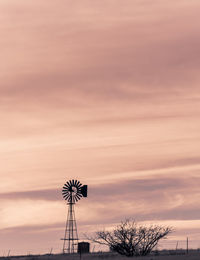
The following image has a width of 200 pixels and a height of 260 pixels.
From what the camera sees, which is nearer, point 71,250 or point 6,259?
point 6,259

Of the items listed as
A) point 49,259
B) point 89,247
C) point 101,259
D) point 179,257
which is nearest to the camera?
point 179,257

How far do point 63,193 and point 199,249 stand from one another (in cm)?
2509

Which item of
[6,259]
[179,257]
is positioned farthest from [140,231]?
[6,259]

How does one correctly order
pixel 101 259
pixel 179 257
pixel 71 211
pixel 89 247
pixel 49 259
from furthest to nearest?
pixel 89 247, pixel 71 211, pixel 49 259, pixel 101 259, pixel 179 257

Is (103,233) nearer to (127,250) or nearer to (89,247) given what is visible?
(127,250)

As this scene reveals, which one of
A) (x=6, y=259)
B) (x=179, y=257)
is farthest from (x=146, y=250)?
(x=6, y=259)

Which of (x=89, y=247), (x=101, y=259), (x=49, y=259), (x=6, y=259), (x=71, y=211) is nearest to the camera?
(x=101, y=259)

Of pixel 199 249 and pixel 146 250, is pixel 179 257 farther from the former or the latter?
pixel 199 249

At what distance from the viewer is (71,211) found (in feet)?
358

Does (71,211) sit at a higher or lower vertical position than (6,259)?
higher

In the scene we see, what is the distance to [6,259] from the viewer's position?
99.2 m

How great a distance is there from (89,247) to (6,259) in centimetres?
2144

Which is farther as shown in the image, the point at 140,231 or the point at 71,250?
the point at 71,250

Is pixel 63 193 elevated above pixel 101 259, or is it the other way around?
pixel 63 193
